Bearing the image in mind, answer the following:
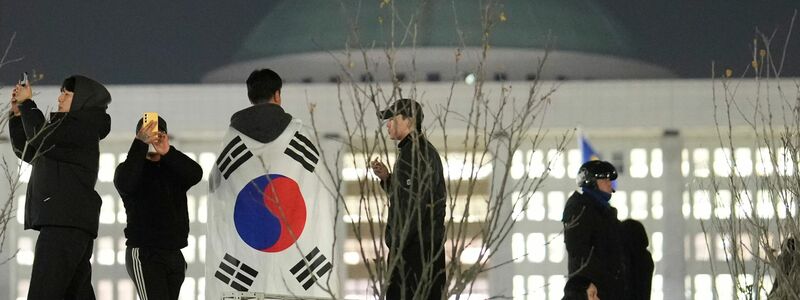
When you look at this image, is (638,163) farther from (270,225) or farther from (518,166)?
(270,225)

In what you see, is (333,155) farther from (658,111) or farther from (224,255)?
(224,255)

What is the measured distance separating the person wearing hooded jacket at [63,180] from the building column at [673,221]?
97.8 ft

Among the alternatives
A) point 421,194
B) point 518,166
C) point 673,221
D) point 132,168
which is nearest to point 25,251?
point 518,166

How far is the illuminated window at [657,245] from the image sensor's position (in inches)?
1544

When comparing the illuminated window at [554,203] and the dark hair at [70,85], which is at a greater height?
the illuminated window at [554,203]

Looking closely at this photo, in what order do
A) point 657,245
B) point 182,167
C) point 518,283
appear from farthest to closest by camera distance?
point 657,245 → point 518,283 → point 182,167

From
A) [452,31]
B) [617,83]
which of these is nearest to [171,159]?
[617,83]

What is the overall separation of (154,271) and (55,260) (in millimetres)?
693

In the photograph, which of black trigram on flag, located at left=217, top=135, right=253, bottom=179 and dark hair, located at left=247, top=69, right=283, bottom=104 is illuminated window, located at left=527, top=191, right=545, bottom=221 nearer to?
dark hair, located at left=247, top=69, right=283, bottom=104

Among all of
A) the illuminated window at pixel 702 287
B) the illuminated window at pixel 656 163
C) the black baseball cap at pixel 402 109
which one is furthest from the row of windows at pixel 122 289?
the black baseball cap at pixel 402 109

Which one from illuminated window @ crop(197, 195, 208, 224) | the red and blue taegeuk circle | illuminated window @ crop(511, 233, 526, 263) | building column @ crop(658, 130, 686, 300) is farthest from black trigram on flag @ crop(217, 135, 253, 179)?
illuminated window @ crop(197, 195, 208, 224)

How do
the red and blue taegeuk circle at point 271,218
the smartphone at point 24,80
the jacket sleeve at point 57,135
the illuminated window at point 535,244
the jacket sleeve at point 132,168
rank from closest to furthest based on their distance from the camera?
the red and blue taegeuk circle at point 271,218
the jacket sleeve at point 57,135
the smartphone at point 24,80
the jacket sleeve at point 132,168
the illuminated window at point 535,244

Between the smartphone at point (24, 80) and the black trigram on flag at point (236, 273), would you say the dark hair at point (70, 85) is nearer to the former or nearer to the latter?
the smartphone at point (24, 80)

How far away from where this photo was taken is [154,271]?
9461 mm
